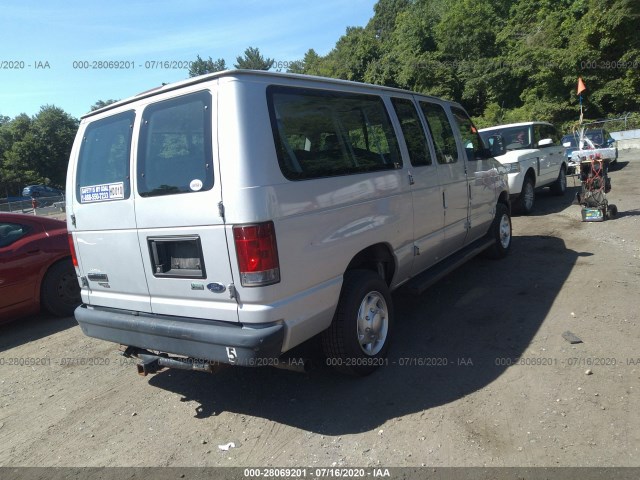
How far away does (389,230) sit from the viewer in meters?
3.92

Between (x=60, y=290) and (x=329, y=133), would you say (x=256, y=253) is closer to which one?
(x=329, y=133)

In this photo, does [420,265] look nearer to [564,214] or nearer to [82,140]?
[82,140]

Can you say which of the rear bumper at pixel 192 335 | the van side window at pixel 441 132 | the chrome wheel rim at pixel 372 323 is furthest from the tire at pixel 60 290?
the van side window at pixel 441 132

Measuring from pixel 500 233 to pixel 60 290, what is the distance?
20.0ft

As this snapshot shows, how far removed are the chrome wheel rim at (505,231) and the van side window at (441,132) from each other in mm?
1847

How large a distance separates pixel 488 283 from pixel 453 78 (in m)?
37.6

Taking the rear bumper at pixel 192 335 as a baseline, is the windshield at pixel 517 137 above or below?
above

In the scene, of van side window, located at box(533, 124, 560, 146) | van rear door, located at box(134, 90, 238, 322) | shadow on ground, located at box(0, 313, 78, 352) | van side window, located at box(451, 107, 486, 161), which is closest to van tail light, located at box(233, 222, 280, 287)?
van rear door, located at box(134, 90, 238, 322)

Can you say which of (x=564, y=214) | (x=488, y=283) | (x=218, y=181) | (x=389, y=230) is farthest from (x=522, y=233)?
(x=218, y=181)

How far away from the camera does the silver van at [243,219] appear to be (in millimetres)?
2852

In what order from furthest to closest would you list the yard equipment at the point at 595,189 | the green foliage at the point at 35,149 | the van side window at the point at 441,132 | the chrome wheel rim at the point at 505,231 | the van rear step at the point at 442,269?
1. the green foliage at the point at 35,149
2. the yard equipment at the point at 595,189
3. the chrome wheel rim at the point at 505,231
4. the van side window at the point at 441,132
5. the van rear step at the point at 442,269

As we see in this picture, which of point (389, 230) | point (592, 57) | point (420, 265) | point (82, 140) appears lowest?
point (420, 265)

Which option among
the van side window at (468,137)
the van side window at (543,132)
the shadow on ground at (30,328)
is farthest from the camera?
the van side window at (543,132)

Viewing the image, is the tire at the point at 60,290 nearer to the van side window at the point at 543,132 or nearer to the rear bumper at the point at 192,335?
the rear bumper at the point at 192,335
